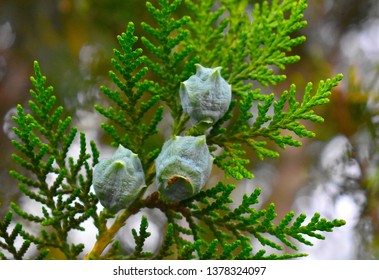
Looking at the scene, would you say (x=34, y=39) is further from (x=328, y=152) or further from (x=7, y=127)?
(x=328, y=152)

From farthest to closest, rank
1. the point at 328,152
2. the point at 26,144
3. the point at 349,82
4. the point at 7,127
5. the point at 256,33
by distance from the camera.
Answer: the point at 328,152, the point at 7,127, the point at 349,82, the point at 256,33, the point at 26,144

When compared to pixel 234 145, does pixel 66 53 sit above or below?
above

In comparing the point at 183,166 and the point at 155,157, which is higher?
the point at 155,157

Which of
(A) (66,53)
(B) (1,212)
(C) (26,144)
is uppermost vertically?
(A) (66,53)

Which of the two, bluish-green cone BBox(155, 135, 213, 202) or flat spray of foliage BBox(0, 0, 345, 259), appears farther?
flat spray of foliage BBox(0, 0, 345, 259)

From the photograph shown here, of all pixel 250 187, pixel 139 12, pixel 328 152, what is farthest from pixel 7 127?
pixel 328 152

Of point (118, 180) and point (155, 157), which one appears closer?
point (118, 180)

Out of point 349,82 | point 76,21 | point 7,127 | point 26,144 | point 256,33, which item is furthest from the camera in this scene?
point 76,21

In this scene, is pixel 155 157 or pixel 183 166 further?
pixel 155 157

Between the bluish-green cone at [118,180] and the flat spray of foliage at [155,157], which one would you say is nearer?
the bluish-green cone at [118,180]

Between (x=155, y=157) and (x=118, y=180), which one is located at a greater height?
(x=155, y=157)

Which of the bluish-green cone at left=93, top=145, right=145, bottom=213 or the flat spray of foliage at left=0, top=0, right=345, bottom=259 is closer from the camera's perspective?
the bluish-green cone at left=93, top=145, right=145, bottom=213
